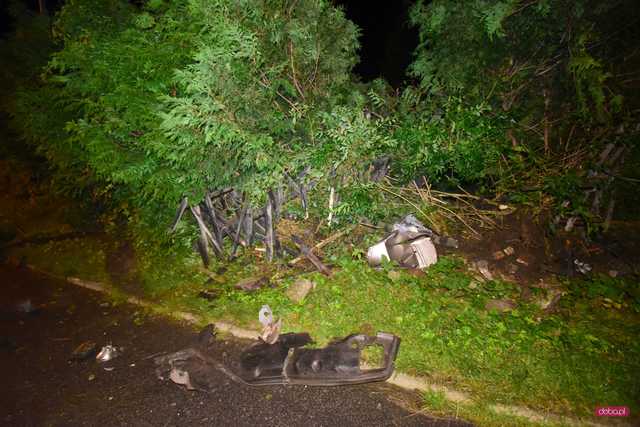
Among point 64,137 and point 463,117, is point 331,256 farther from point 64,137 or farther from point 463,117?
point 64,137

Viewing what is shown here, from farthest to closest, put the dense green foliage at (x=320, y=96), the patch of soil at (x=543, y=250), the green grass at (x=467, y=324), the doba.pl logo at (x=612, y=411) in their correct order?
the patch of soil at (x=543, y=250) → the dense green foliage at (x=320, y=96) → the green grass at (x=467, y=324) → the doba.pl logo at (x=612, y=411)

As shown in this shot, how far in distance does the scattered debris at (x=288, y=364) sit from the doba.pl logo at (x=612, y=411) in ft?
5.77

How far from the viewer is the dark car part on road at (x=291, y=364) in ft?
11.0

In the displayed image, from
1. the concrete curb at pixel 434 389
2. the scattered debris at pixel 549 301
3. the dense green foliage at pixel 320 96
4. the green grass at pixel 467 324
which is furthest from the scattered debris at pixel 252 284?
the scattered debris at pixel 549 301

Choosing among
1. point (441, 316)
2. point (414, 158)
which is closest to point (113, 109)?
point (414, 158)

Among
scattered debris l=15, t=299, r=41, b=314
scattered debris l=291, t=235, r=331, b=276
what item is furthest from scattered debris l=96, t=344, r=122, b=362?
scattered debris l=291, t=235, r=331, b=276

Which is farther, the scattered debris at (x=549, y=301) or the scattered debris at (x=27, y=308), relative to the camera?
the scattered debris at (x=27, y=308)

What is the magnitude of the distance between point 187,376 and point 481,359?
126 inches

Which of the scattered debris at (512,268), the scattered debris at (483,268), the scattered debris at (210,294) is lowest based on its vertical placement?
the scattered debris at (210,294)

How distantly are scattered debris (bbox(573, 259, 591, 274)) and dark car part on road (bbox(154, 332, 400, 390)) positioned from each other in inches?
118

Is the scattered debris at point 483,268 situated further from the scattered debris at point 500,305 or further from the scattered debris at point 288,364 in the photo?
the scattered debris at point 288,364

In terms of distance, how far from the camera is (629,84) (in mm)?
4477

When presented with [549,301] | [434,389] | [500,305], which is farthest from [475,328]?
[549,301]

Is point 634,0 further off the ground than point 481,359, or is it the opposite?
point 634,0
